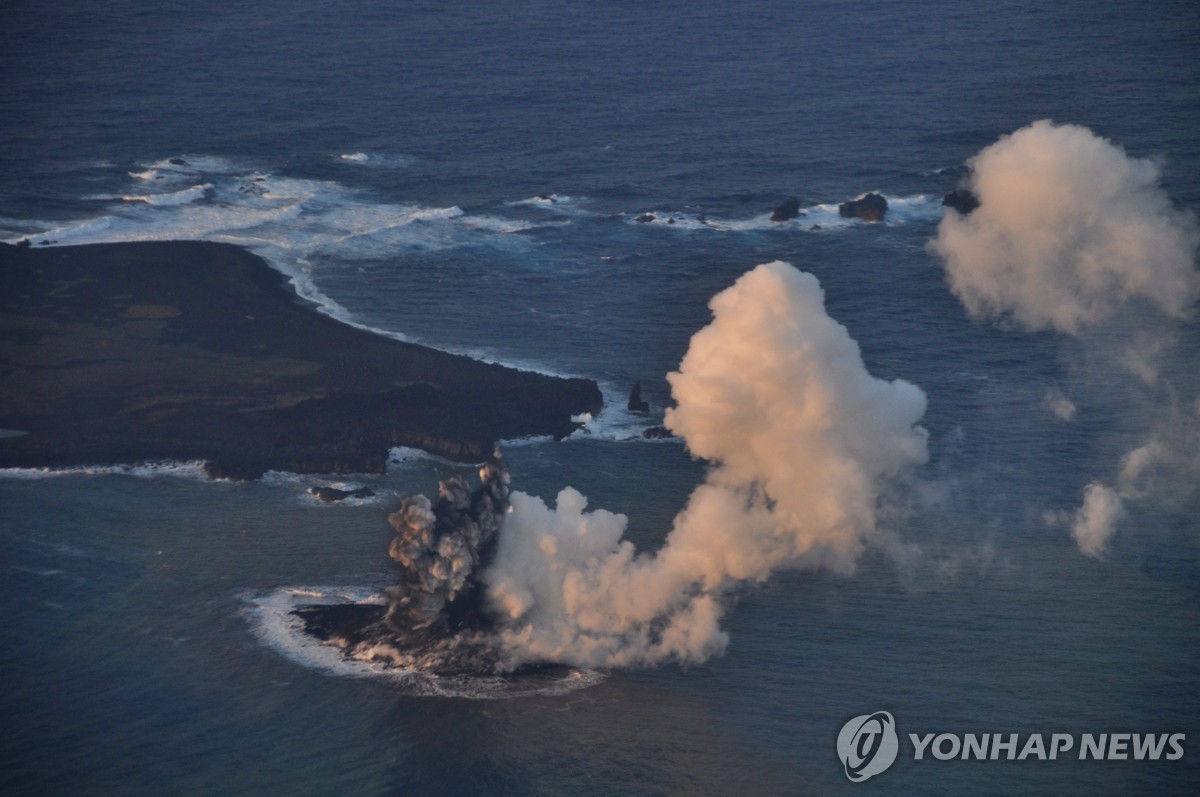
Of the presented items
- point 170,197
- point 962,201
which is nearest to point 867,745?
point 962,201

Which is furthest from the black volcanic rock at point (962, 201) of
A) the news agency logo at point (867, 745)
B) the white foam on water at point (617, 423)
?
the news agency logo at point (867, 745)

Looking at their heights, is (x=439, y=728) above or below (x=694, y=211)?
below

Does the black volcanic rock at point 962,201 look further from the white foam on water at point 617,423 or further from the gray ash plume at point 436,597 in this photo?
the gray ash plume at point 436,597

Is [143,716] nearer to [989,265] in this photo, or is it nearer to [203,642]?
[203,642]

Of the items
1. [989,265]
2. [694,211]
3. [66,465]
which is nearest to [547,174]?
[694,211]

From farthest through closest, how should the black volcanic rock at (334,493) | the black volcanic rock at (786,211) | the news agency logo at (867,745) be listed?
the black volcanic rock at (786,211) → the black volcanic rock at (334,493) → the news agency logo at (867,745)

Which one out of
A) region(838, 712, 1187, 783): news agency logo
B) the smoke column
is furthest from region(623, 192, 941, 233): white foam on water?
region(838, 712, 1187, 783): news agency logo

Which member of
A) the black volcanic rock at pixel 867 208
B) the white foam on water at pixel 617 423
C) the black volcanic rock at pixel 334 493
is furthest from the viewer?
the black volcanic rock at pixel 867 208
